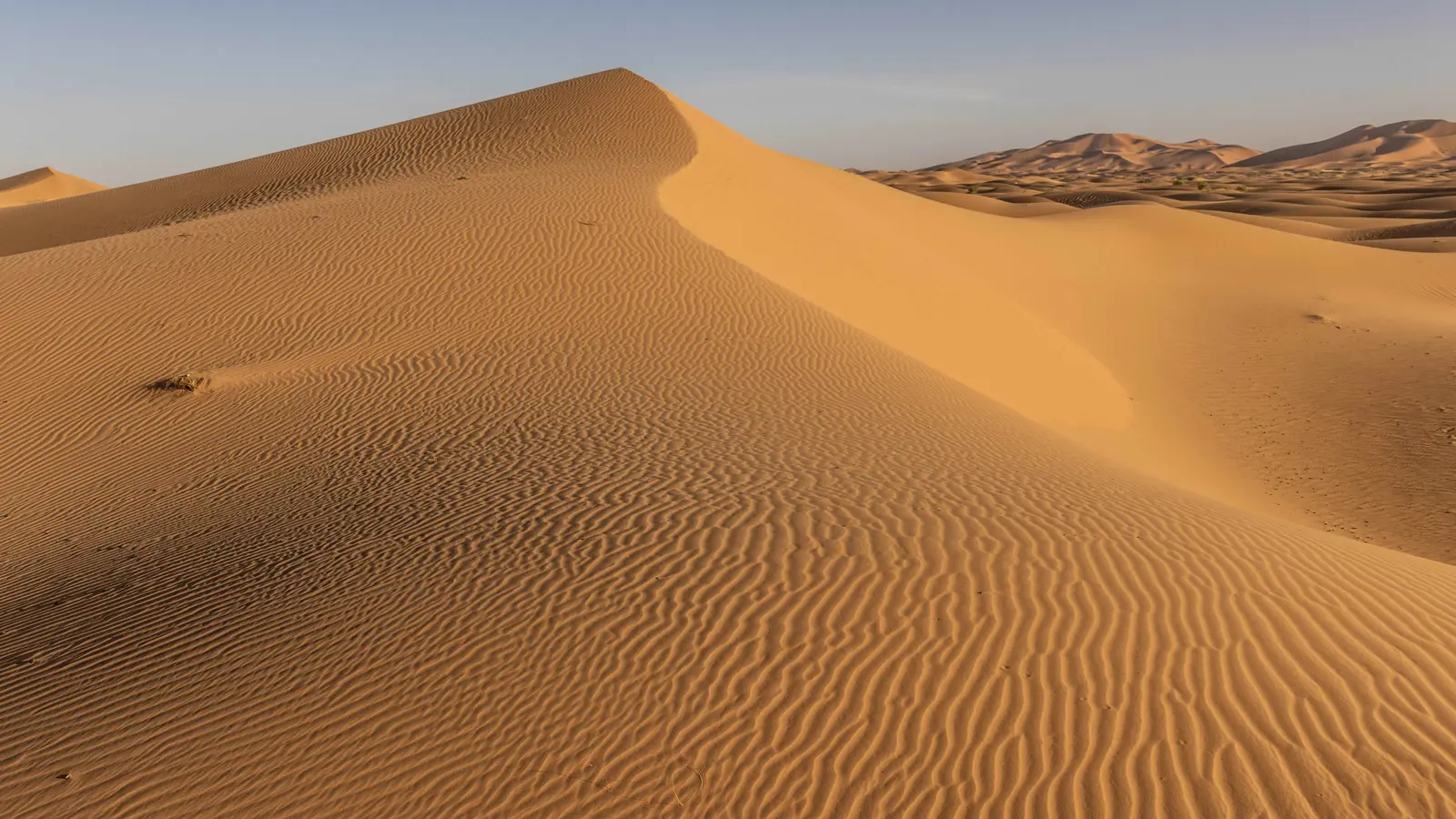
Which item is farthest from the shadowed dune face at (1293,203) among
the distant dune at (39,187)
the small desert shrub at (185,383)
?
the distant dune at (39,187)

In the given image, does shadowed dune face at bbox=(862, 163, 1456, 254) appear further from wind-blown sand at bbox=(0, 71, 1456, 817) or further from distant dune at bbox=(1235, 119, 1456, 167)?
distant dune at bbox=(1235, 119, 1456, 167)

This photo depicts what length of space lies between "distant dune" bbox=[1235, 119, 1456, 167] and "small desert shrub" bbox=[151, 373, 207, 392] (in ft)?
436

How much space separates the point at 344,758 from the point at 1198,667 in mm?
4384

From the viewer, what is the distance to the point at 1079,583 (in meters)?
Result: 5.66

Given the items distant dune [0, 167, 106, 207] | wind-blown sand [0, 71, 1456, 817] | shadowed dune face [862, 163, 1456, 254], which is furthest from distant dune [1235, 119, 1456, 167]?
distant dune [0, 167, 106, 207]

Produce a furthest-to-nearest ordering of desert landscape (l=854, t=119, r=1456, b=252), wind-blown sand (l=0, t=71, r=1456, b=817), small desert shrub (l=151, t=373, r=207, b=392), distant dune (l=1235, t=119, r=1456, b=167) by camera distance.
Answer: distant dune (l=1235, t=119, r=1456, b=167), desert landscape (l=854, t=119, r=1456, b=252), small desert shrub (l=151, t=373, r=207, b=392), wind-blown sand (l=0, t=71, r=1456, b=817)

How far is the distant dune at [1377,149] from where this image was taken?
393ft

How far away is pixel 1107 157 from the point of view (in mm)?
139500

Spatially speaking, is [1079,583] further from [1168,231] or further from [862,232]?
[1168,231]

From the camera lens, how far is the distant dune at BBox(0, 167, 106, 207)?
2368 inches

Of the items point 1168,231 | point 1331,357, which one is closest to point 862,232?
point 1331,357

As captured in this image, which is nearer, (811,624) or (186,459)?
(811,624)

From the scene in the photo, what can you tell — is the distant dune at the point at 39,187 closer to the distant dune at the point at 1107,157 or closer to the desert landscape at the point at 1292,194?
the desert landscape at the point at 1292,194

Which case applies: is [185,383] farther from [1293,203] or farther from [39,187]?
[39,187]
